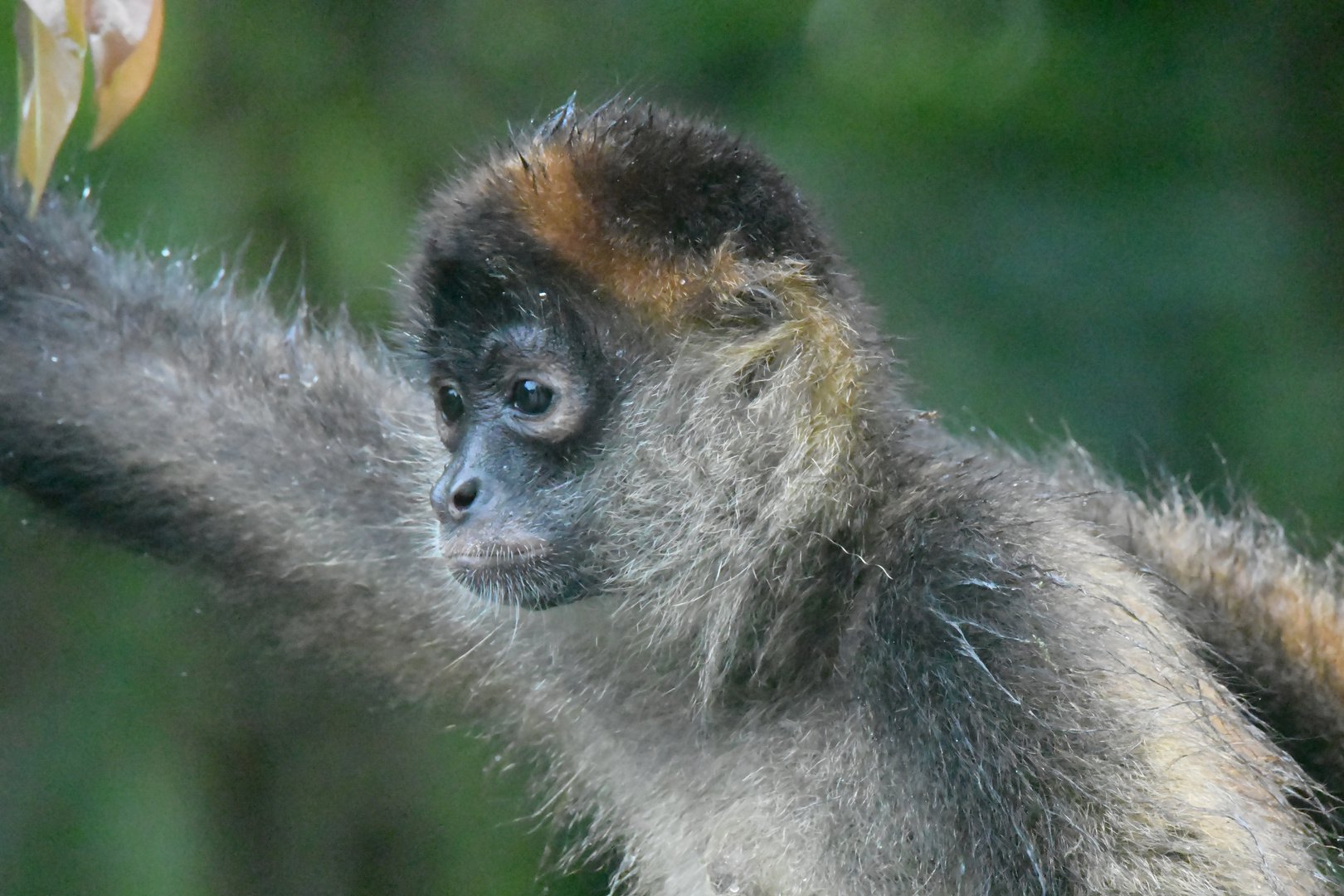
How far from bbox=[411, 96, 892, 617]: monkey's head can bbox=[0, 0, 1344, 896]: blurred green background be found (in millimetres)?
1219

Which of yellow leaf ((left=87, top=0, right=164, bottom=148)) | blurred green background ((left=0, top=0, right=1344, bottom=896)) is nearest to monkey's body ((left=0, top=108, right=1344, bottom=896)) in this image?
blurred green background ((left=0, top=0, right=1344, bottom=896))

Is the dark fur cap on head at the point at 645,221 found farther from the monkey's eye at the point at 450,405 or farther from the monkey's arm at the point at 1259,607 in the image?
the monkey's arm at the point at 1259,607

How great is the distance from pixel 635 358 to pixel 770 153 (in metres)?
2.00

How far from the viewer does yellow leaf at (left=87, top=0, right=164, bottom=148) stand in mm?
1692

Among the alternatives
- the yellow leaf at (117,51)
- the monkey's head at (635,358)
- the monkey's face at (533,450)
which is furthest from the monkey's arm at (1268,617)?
the yellow leaf at (117,51)

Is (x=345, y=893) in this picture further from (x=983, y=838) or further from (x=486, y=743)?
(x=983, y=838)

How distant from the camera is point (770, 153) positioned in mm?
4715

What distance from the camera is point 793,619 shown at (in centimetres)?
287

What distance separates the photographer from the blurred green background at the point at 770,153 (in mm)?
4219

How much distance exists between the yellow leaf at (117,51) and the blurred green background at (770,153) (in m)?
2.49

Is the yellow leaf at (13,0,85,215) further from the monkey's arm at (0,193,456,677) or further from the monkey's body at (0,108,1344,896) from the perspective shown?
the monkey's arm at (0,193,456,677)

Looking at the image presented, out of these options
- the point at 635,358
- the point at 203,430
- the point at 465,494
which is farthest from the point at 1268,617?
the point at 203,430

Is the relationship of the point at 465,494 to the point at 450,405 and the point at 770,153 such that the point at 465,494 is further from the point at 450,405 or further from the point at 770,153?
the point at 770,153

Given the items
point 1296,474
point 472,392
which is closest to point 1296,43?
point 1296,474
